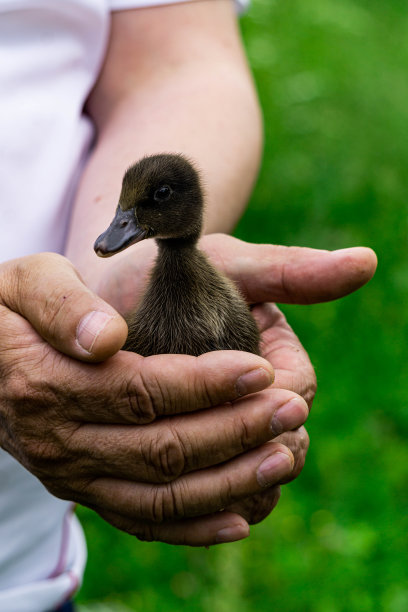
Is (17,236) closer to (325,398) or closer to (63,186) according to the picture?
(63,186)

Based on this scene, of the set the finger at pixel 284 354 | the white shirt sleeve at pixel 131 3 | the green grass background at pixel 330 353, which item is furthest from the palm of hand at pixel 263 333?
the green grass background at pixel 330 353

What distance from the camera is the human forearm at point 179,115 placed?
7.70ft

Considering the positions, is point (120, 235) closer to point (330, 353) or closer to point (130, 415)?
point (130, 415)

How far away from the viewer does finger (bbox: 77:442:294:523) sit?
181 centimetres

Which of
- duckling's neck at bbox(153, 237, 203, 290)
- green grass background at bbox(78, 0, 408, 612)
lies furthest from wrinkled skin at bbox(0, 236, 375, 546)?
green grass background at bbox(78, 0, 408, 612)

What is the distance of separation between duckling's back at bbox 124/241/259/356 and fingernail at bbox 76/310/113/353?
16.4 inches

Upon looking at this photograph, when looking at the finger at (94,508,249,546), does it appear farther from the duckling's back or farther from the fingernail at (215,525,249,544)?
the duckling's back

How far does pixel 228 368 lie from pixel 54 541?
1064 mm

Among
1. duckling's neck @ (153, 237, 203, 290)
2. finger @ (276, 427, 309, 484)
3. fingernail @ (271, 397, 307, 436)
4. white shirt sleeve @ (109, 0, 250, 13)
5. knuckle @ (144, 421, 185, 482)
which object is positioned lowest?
finger @ (276, 427, 309, 484)

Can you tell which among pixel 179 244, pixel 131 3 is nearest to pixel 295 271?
pixel 179 244

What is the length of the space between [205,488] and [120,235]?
66cm

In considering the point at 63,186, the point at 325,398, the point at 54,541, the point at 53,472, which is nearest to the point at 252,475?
the point at 53,472

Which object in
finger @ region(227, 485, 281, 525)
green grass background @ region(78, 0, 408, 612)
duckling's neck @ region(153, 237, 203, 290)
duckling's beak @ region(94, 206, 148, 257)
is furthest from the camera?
green grass background @ region(78, 0, 408, 612)

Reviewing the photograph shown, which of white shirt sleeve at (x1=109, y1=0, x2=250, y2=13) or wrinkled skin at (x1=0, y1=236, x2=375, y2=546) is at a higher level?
white shirt sleeve at (x1=109, y1=0, x2=250, y2=13)
